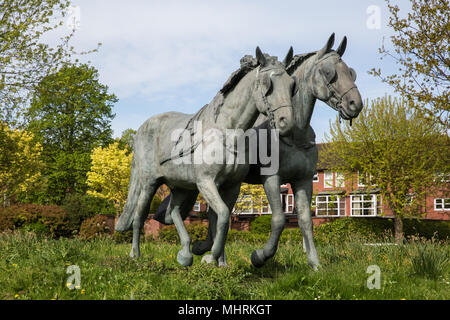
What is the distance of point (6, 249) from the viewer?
8211 mm

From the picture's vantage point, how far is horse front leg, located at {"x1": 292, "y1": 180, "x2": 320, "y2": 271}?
6.25 metres

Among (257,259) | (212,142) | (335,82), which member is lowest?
(257,259)

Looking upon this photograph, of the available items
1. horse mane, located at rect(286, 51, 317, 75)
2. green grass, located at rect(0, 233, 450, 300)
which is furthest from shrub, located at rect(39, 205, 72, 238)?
horse mane, located at rect(286, 51, 317, 75)

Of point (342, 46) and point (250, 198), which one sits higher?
point (342, 46)

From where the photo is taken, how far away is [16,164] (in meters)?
20.1

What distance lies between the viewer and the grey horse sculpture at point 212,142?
5.43 m

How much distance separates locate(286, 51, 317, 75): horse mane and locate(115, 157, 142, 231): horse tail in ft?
10.3

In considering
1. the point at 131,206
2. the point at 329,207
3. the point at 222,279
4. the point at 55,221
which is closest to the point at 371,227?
the point at 55,221

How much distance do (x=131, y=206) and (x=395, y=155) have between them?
18.0 m

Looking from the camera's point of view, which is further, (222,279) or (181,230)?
(181,230)

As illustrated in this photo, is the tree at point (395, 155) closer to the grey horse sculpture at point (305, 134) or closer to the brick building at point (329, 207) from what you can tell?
the brick building at point (329, 207)

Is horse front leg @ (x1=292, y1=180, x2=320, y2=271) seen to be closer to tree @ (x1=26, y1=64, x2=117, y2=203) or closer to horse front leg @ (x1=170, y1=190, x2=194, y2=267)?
horse front leg @ (x1=170, y1=190, x2=194, y2=267)

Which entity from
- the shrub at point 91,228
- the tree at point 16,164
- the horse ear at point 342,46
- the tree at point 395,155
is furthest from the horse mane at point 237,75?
the tree at point 395,155

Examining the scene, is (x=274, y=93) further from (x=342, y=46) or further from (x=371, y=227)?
(x=371, y=227)
